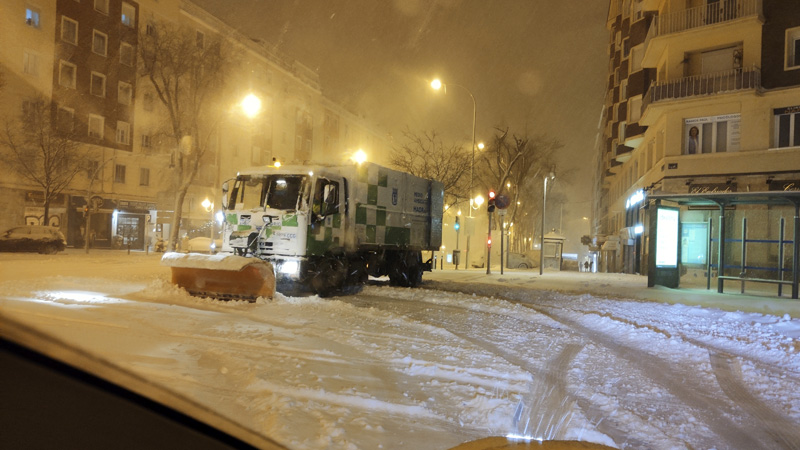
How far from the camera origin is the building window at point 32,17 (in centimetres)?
3601

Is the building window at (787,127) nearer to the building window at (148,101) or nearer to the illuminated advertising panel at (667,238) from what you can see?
the illuminated advertising panel at (667,238)

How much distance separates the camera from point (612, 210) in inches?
1937

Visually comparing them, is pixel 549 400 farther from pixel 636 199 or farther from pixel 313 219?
pixel 636 199

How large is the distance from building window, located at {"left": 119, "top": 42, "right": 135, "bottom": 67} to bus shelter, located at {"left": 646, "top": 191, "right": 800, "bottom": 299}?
40236 millimetres

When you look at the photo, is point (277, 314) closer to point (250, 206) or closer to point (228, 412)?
point (250, 206)

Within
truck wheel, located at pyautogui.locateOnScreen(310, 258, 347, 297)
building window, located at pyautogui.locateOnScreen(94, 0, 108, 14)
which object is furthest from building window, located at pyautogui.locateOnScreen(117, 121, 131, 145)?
truck wheel, located at pyautogui.locateOnScreen(310, 258, 347, 297)

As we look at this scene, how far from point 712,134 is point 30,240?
35567 millimetres

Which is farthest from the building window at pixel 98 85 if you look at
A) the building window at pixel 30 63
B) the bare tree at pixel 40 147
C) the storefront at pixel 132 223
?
the storefront at pixel 132 223

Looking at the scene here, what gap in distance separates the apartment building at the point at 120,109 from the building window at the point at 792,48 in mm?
26946

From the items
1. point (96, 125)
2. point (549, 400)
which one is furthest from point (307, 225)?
point (96, 125)

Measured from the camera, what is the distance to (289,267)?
1329cm

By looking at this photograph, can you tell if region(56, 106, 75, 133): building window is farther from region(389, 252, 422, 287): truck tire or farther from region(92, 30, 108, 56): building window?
region(389, 252, 422, 287): truck tire

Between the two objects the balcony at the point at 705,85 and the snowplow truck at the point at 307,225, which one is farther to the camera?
the balcony at the point at 705,85

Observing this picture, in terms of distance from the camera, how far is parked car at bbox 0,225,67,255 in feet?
98.1
